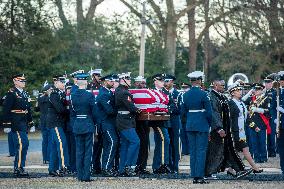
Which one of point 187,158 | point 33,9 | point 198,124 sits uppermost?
point 33,9

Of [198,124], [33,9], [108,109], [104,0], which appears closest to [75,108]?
[108,109]

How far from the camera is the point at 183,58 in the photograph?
2018 inches

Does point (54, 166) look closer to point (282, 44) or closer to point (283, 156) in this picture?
point (283, 156)

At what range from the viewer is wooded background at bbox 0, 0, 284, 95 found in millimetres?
39969

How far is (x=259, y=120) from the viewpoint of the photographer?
20156mm

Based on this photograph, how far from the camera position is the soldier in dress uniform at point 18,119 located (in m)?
16.0

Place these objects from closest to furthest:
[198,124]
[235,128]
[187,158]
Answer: [198,124]
[235,128]
[187,158]

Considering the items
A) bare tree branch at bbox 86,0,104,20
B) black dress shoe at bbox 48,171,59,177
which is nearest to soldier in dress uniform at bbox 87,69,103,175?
black dress shoe at bbox 48,171,59,177

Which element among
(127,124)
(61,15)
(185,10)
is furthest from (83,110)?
(61,15)

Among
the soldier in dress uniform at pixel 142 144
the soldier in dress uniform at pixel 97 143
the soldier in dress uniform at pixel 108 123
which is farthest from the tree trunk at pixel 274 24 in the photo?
the soldier in dress uniform at pixel 108 123

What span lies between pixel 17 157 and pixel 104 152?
67.4 inches

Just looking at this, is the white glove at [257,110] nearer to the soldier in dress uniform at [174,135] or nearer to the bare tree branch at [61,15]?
the soldier in dress uniform at [174,135]

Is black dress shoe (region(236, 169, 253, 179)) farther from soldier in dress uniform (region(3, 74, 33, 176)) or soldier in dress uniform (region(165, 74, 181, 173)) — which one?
soldier in dress uniform (region(3, 74, 33, 176))

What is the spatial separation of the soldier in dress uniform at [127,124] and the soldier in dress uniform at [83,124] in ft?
3.04
